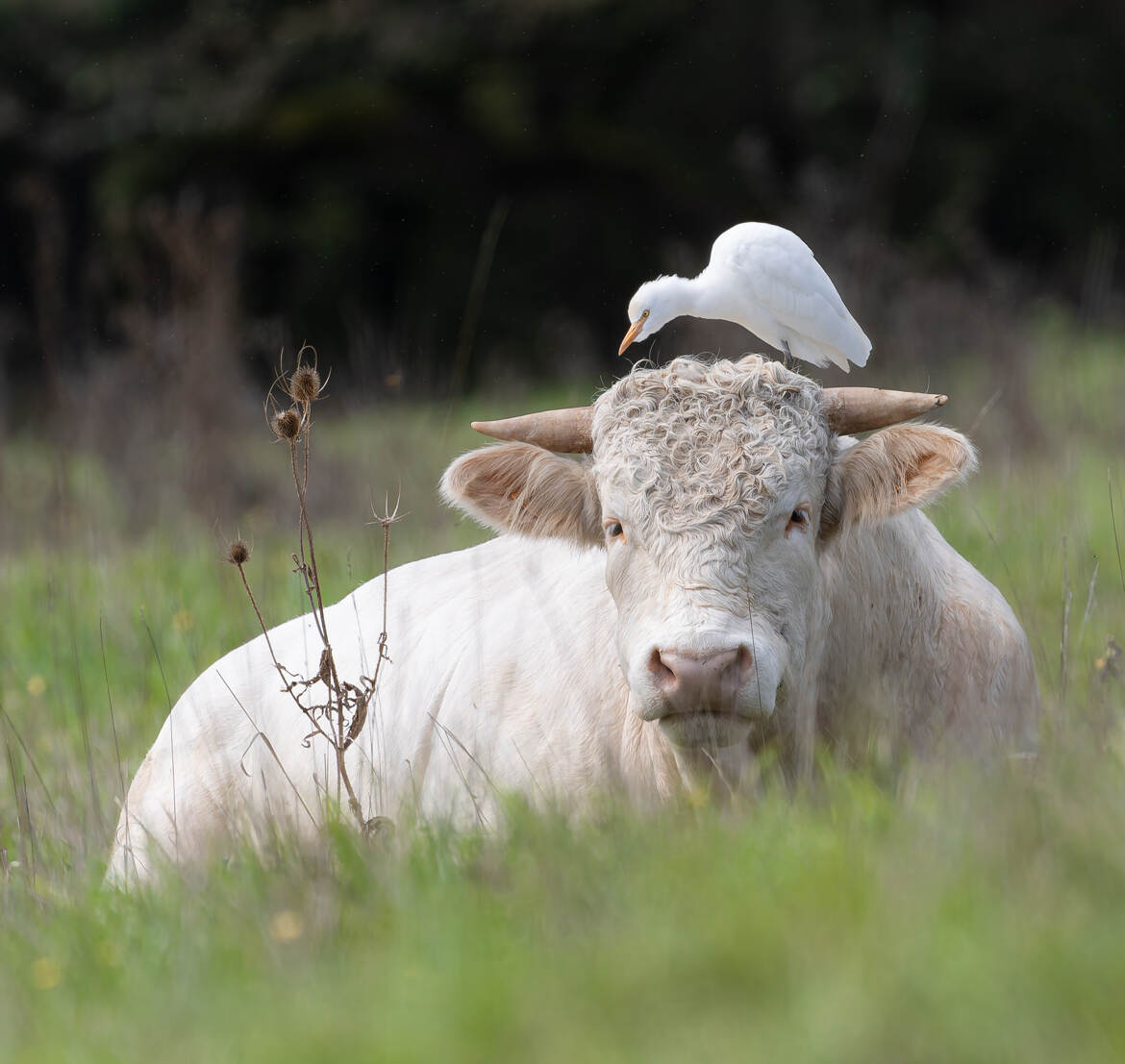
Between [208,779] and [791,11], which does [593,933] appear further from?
[791,11]

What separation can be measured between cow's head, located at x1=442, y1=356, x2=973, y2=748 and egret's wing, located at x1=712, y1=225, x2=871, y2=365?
129 centimetres

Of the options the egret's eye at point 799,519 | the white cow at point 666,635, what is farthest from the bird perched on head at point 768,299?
the egret's eye at point 799,519

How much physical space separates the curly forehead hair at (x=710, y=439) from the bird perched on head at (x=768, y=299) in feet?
4.18

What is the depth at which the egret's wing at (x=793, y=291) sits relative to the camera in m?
5.18

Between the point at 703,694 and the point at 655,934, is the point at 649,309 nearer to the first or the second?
the point at 703,694

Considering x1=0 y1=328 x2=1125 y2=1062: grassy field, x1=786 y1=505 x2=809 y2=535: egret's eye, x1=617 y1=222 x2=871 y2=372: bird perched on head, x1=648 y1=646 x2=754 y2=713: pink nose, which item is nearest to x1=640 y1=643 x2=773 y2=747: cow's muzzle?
x1=648 y1=646 x2=754 y2=713: pink nose

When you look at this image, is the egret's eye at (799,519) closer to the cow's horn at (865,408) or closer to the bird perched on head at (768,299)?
the cow's horn at (865,408)

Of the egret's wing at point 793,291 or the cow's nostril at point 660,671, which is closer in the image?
the cow's nostril at point 660,671

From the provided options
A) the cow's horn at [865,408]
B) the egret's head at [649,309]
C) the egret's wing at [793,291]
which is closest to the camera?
the cow's horn at [865,408]

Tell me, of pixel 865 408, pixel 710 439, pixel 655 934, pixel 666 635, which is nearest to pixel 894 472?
pixel 865 408

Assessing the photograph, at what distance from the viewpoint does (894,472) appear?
3.69 metres

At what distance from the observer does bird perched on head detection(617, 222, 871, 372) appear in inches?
204

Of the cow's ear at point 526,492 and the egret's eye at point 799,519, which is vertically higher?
the cow's ear at point 526,492

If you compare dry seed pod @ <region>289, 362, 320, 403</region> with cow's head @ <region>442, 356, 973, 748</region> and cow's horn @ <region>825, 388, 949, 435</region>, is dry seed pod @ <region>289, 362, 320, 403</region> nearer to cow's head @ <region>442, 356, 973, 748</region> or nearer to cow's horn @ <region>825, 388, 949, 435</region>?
cow's head @ <region>442, 356, 973, 748</region>
